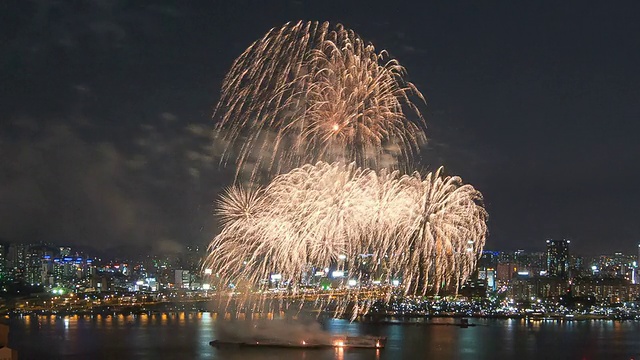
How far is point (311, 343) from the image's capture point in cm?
2967

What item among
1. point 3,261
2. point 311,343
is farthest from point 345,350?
point 3,261

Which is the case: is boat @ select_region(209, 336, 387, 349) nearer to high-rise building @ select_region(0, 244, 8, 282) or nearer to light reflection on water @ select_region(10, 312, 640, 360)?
light reflection on water @ select_region(10, 312, 640, 360)

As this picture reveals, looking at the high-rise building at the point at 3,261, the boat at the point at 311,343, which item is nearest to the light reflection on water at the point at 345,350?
the boat at the point at 311,343

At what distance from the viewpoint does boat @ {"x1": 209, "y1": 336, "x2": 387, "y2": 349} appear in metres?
29.7

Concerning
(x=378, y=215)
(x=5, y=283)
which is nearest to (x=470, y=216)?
(x=378, y=215)

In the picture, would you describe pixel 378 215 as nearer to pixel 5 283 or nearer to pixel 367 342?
pixel 367 342

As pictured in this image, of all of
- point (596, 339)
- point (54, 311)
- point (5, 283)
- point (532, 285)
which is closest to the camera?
point (596, 339)

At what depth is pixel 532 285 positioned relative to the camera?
9125 cm

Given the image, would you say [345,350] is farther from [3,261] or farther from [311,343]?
[3,261]

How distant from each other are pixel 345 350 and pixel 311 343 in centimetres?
136

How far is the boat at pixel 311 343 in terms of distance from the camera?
29656mm

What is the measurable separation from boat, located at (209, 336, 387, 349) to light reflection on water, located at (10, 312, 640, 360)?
1.29 feet

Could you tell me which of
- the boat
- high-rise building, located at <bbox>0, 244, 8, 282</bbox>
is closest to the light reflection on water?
the boat

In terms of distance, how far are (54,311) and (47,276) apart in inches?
1269
